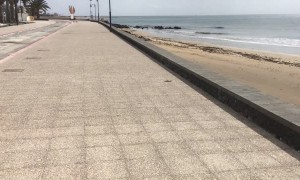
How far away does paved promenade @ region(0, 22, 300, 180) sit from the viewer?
4098mm

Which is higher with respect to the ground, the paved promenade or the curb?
the curb

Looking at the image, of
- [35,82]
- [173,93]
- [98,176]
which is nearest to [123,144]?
[98,176]

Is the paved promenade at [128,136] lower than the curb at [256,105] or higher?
lower

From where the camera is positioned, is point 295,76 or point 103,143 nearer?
point 103,143

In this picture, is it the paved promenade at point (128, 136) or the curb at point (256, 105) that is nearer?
the paved promenade at point (128, 136)

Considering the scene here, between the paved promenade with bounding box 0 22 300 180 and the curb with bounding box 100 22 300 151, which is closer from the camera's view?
the paved promenade with bounding box 0 22 300 180

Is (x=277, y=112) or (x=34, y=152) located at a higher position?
(x=277, y=112)

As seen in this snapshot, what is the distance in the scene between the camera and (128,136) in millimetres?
5176

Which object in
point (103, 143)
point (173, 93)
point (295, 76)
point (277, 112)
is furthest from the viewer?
point (295, 76)

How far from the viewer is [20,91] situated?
318 inches

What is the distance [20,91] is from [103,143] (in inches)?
159

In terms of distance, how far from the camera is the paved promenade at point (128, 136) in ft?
13.4

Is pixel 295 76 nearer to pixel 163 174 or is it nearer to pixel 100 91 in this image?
pixel 100 91

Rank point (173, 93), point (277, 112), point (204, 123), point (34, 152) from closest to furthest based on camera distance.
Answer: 1. point (34, 152)
2. point (277, 112)
3. point (204, 123)
4. point (173, 93)
